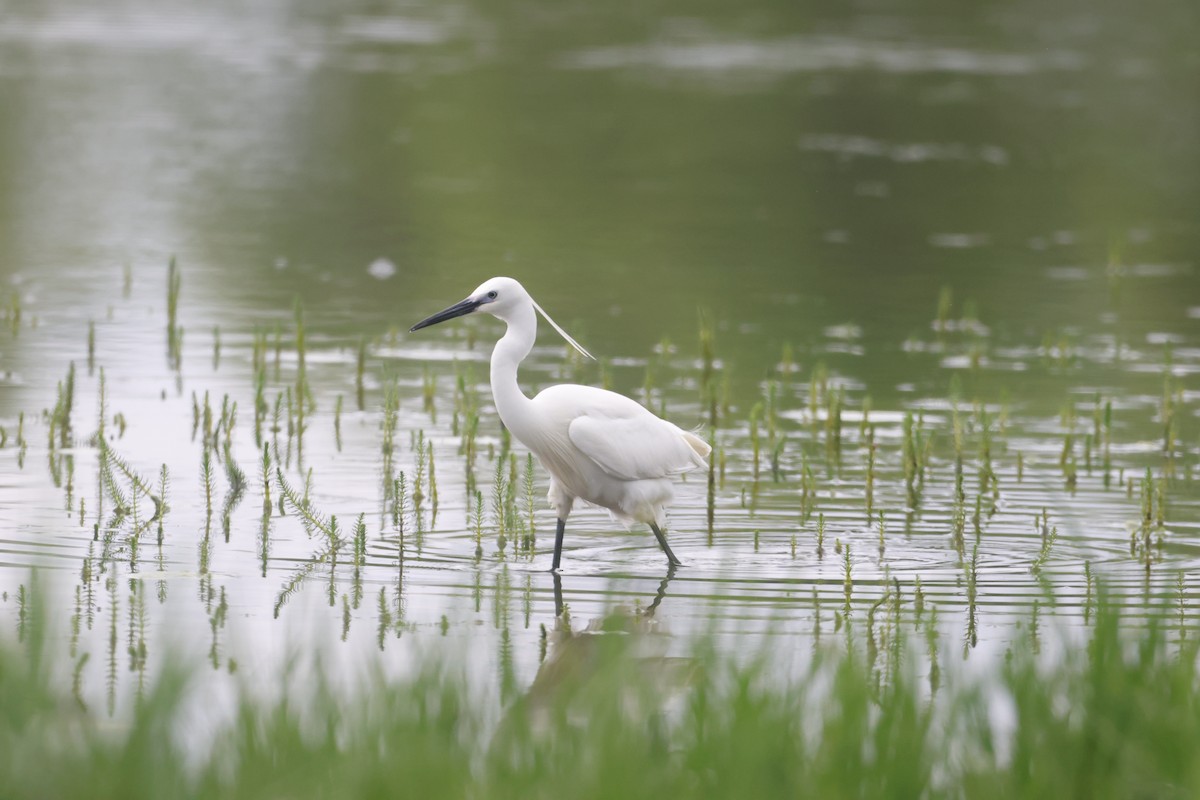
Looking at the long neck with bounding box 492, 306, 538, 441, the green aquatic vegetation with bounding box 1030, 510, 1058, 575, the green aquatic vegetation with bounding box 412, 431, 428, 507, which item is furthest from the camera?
the green aquatic vegetation with bounding box 412, 431, 428, 507

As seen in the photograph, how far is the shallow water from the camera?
24.2 feet

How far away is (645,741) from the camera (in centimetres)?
453

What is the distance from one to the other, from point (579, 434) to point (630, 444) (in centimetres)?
23

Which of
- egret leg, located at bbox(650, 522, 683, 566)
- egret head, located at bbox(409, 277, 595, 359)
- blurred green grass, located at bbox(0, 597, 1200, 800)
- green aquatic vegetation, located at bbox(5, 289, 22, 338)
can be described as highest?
green aquatic vegetation, located at bbox(5, 289, 22, 338)

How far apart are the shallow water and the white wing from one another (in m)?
0.41

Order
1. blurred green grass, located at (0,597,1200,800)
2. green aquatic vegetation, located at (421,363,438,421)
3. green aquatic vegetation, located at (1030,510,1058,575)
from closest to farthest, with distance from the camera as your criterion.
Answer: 1. blurred green grass, located at (0,597,1200,800)
2. green aquatic vegetation, located at (1030,510,1058,575)
3. green aquatic vegetation, located at (421,363,438,421)

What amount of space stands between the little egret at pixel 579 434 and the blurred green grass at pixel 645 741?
2.79 meters

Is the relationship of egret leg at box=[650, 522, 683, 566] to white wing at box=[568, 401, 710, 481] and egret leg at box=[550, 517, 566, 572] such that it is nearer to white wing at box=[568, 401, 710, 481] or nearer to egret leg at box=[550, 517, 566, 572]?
white wing at box=[568, 401, 710, 481]

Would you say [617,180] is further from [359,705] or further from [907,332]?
[359,705]

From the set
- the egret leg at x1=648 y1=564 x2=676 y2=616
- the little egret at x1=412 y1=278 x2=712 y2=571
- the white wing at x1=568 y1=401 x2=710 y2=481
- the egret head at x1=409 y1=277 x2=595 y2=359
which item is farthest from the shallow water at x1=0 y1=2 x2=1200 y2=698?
the egret head at x1=409 y1=277 x2=595 y2=359

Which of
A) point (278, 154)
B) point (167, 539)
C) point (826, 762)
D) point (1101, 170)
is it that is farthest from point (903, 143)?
point (826, 762)

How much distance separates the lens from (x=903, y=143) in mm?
26203

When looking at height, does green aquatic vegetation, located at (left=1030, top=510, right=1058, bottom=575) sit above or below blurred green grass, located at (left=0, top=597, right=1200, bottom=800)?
above

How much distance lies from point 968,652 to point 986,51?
34.2 meters
